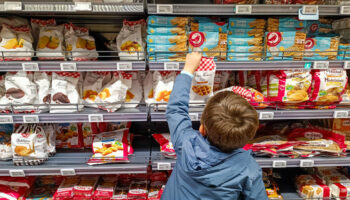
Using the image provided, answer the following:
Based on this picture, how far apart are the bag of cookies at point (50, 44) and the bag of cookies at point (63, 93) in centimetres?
13

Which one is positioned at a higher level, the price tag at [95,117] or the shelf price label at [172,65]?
the shelf price label at [172,65]

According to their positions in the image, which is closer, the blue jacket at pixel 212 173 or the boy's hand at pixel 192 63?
the blue jacket at pixel 212 173

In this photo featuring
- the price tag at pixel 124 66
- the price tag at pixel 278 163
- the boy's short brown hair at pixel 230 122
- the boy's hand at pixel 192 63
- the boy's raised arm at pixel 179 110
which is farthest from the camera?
the price tag at pixel 278 163

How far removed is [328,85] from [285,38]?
457 millimetres

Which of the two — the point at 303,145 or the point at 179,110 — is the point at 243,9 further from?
the point at 303,145

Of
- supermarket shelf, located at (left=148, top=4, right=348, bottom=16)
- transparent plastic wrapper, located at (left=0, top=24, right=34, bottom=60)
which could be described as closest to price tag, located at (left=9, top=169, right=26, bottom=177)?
transparent plastic wrapper, located at (left=0, top=24, right=34, bottom=60)

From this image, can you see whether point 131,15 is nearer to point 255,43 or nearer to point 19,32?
point 19,32

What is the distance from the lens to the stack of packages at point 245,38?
1.48m

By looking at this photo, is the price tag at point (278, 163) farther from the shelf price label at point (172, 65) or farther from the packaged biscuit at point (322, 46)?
the shelf price label at point (172, 65)

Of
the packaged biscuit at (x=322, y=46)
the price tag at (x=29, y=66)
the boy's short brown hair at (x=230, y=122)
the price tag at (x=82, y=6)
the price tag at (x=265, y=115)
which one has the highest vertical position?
the price tag at (x=82, y=6)

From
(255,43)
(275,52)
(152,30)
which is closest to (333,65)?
(275,52)

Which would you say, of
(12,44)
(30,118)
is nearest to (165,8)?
(12,44)

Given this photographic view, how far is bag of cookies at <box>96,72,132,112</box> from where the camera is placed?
4.88 ft

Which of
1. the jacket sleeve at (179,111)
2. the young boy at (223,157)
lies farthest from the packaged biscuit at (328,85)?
the jacket sleeve at (179,111)
